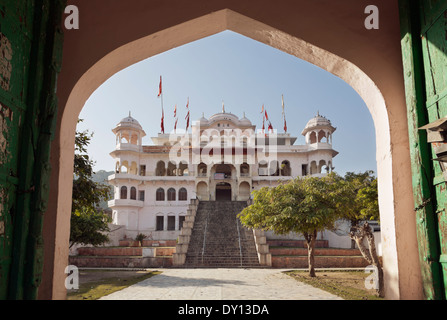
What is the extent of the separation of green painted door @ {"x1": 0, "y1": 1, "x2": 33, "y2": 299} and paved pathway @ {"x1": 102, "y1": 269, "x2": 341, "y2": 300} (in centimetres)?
686

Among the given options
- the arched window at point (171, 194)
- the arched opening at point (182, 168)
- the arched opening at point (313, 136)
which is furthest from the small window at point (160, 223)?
the arched opening at point (313, 136)

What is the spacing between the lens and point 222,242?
75.5 ft

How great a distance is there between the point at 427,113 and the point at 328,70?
1.58 metres

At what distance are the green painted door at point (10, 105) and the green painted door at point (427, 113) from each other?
3.57 metres

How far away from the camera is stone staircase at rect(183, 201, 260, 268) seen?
2031 centimetres

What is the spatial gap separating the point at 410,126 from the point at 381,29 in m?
1.27

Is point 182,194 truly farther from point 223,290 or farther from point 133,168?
point 223,290

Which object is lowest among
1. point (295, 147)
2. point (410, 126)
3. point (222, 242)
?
point (222, 242)

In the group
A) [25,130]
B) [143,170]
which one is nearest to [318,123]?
[143,170]

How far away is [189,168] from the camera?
37562 mm

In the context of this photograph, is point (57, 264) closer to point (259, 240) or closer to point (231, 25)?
point (231, 25)

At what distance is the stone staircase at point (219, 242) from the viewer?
66.6ft

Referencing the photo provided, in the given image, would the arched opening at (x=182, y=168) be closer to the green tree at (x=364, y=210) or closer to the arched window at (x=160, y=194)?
the arched window at (x=160, y=194)
